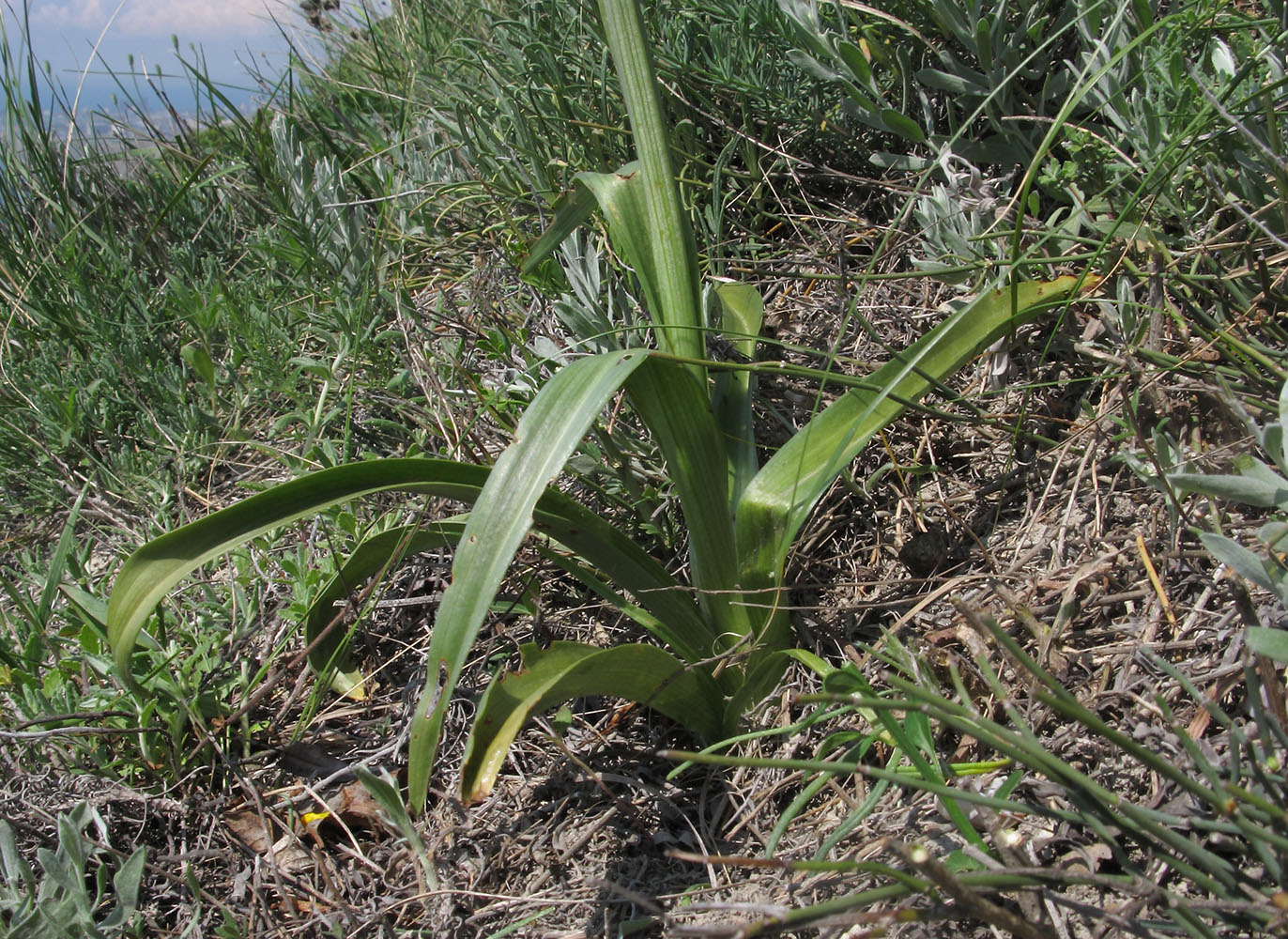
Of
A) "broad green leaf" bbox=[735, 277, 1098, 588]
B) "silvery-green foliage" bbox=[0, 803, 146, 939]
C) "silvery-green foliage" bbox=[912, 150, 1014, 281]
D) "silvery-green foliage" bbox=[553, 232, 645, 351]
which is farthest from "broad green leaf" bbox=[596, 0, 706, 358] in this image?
"silvery-green foliage" bbox=[0, 803, 146, 939]

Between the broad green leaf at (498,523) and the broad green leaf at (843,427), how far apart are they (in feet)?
1.32

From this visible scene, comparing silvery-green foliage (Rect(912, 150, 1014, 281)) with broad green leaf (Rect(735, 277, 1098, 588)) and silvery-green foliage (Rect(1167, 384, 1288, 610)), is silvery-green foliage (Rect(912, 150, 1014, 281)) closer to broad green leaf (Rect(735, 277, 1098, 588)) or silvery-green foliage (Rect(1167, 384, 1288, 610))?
broad green leaf (Rect(735, 277, 1098, 588))

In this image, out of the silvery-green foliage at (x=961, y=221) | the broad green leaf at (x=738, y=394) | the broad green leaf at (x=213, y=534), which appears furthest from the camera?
the silvery-green foliage at (x=961, y=221)

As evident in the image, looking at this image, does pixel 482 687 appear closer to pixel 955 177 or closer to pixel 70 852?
pixel 70 852

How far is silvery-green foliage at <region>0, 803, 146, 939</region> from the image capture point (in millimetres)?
1150

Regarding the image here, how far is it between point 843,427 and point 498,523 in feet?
1.93

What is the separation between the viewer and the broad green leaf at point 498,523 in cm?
94

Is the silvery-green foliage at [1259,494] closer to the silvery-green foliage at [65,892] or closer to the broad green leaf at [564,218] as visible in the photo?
the broad green leaf at [564,218]

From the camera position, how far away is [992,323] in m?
→ 1.32

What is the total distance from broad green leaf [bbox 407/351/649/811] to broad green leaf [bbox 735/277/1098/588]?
0.40 metres

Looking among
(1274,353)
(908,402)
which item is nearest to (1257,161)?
(1274,353)

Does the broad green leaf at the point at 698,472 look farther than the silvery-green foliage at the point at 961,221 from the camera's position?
No

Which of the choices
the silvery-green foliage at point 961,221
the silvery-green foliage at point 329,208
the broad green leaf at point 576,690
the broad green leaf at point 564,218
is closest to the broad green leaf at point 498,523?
the broad green leaf at point 576,690

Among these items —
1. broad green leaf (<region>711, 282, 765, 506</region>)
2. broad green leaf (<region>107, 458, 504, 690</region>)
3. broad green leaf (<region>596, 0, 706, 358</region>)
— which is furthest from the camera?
broad green leaf (<region>711, 282, 765, 506</region>)
